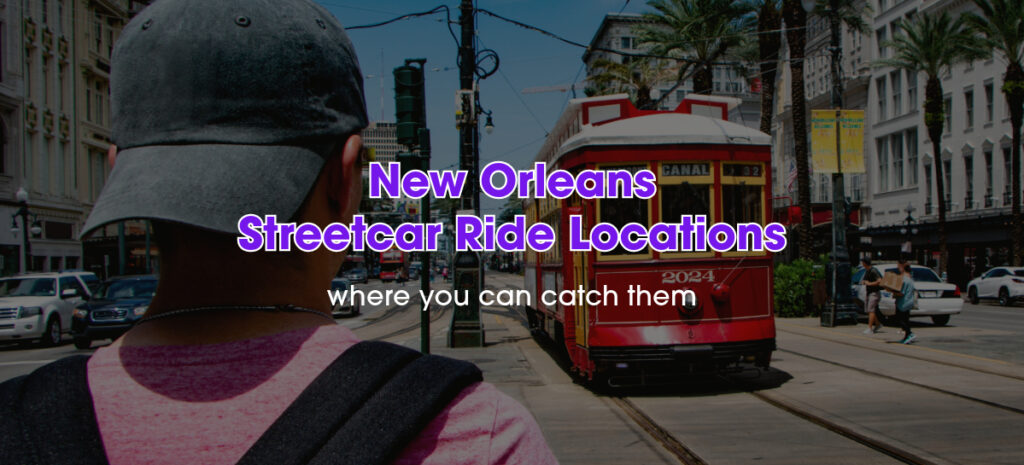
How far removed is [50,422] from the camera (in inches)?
40.8

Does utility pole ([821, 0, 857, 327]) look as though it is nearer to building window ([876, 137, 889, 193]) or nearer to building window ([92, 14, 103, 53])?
building window ([876, 137, 889, 193])

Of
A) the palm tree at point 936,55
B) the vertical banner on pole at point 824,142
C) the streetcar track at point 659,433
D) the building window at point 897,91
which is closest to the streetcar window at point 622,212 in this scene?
the streetcar track at point 659,433

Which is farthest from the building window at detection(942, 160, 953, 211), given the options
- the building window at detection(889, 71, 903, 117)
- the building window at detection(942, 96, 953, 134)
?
the building window at detection(889, 71, 903, 117)

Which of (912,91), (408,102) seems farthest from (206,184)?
(912,91)

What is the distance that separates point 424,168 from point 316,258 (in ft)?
30.5

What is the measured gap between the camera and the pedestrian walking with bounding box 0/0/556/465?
1.04m

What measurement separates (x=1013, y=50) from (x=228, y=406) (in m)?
41.3

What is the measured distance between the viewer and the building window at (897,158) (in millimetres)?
48375

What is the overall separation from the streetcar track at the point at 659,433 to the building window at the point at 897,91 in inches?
1759

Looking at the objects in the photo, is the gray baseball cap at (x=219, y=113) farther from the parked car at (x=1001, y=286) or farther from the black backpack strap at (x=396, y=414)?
the parked car at (x=1001, y=286)

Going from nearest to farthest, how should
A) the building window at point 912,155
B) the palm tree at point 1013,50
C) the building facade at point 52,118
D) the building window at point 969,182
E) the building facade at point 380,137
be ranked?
the building facade at point 380,137 < the building facade at point 52,118 < the palm tree at point 1013,50 < the building window at point 969,182 < the building window at point 912,155

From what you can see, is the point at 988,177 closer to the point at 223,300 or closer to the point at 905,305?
the point at 905,305

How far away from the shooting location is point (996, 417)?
8.00 m

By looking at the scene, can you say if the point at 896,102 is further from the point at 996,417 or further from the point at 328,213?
the point at 328,213
